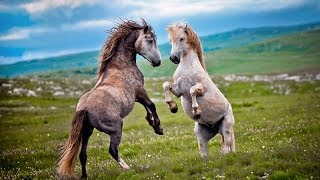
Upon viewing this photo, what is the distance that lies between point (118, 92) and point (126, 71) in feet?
3.01

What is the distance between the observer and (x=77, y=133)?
1241 cm

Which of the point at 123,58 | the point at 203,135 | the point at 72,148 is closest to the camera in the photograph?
the point at 72,148

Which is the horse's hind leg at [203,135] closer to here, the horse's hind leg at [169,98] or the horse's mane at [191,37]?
the horse's hind leg at [169,98]

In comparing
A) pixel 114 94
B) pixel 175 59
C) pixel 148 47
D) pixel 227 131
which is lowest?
pixel 227 131

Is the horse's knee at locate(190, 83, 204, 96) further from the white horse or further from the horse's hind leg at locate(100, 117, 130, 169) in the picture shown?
the horse's hind leg at locate(100, 117, 130, 169)

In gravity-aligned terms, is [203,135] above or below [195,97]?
below

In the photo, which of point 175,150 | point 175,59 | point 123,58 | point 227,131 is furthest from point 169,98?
point 175,150

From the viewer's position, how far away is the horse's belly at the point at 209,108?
13258mm

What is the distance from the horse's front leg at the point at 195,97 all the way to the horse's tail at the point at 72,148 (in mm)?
2887

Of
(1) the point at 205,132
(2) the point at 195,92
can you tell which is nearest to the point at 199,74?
(2) the point at 195,92

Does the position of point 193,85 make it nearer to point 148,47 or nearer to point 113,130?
point 148,47

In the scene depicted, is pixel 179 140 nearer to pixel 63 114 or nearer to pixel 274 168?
pixel 274 168

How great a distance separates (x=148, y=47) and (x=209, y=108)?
2.48m

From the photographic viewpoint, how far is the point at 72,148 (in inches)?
488
